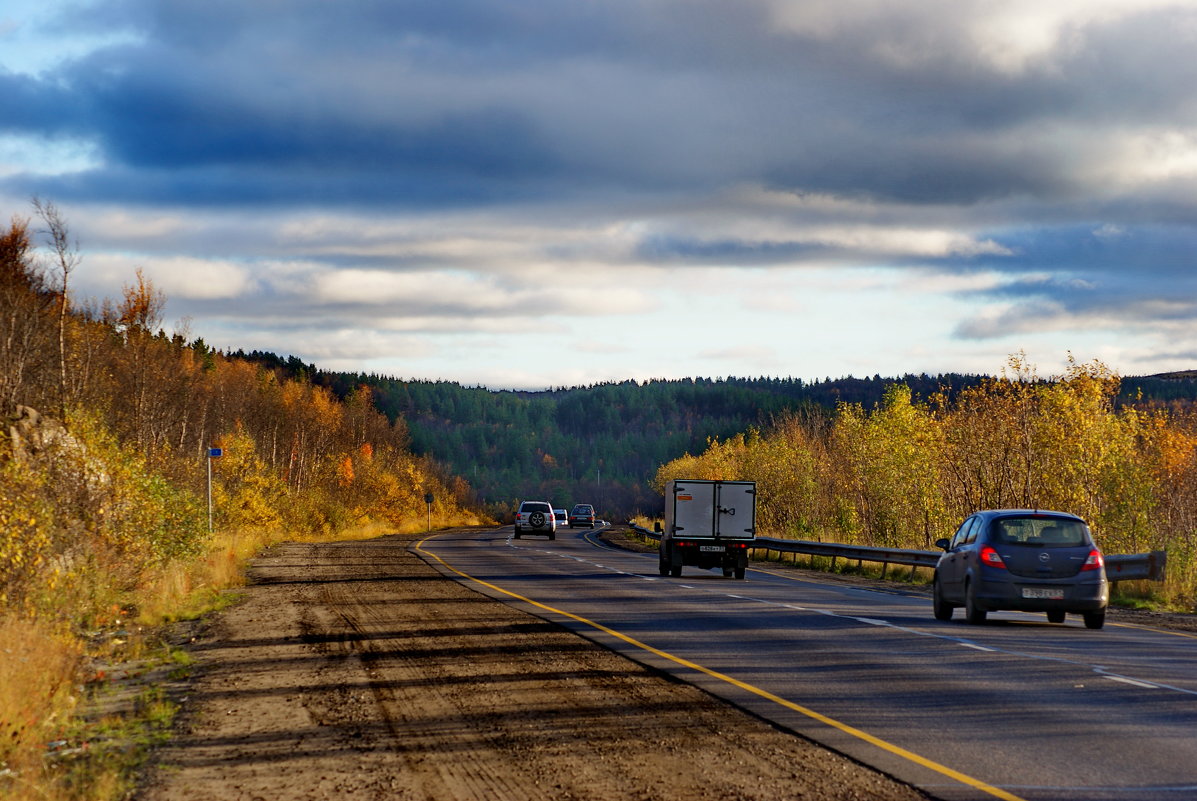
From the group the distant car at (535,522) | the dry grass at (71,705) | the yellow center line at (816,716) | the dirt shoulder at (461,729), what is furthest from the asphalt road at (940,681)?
the distant car at (535,522)

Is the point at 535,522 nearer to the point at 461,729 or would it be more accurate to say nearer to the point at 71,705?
the point at 71,705

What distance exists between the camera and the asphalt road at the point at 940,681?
27.4 ft

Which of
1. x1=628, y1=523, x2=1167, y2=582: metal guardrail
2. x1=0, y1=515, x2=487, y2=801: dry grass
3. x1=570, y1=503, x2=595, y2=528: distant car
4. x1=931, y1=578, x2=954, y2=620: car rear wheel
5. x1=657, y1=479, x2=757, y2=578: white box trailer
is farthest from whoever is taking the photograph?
x1=570, y1=503, x2=595, y2=528: distant car

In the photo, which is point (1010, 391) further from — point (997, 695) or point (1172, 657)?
point (997, 695)

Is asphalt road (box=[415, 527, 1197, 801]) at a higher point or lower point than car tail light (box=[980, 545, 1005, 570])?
lower

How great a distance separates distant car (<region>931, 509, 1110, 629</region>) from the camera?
18.0m

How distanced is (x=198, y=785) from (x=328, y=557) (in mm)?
32388

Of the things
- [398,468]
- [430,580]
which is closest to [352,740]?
[430,580]

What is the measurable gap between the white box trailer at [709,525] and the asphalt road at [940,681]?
6735 mm

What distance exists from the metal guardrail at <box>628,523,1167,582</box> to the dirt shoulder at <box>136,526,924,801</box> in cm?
1294

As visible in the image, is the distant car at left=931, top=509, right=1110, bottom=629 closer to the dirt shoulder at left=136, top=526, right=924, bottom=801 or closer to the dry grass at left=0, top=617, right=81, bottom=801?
the dirt shoulder at left=136, top=526, right=924, bottom=801

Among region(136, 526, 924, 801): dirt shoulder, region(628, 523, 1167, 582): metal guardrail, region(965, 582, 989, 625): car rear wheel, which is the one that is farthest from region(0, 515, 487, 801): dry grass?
region(628, 523, 1167, 582): metal guardrail

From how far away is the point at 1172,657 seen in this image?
14766 mm

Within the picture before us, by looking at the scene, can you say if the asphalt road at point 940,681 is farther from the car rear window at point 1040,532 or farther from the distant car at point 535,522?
the distant car at point 535,522
